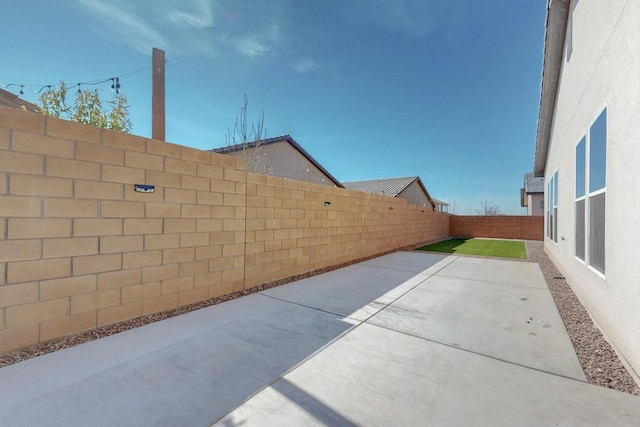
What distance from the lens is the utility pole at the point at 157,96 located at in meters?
3.99

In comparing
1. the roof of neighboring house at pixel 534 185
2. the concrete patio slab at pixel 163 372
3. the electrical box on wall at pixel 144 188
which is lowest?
the concrete patio slab at pixel 163 372

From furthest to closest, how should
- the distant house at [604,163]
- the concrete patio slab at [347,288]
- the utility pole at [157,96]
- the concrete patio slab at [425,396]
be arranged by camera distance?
the concrete patio slab at [347,288], the utility pole at [157,96], the distant house at [604,163], the concrete patio slab at [425,396]

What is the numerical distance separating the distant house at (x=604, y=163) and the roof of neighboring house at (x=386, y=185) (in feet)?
52.1

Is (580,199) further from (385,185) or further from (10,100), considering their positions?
(385,185)

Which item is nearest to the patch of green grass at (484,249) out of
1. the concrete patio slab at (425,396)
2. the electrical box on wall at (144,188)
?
the concrete patio slab at (425,396)

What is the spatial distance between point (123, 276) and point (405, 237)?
11368 millimetres

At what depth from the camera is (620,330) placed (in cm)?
276

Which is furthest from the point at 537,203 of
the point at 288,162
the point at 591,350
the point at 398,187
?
the point at 591,350

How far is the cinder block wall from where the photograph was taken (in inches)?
108

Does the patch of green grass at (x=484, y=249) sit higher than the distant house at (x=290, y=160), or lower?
lower

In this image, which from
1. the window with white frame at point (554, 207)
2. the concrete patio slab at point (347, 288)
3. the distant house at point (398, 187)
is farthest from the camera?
the distant house at point (398, 187)

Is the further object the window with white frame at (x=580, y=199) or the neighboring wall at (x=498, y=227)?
the neighboring wall at (x=498, y=227)

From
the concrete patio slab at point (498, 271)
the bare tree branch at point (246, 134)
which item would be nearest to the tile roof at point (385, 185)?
the concrete patio slab at point (498, 271)

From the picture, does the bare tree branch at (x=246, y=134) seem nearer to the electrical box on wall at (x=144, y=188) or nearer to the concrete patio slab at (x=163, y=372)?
the electrical box on wall at (x=144, y=188)
